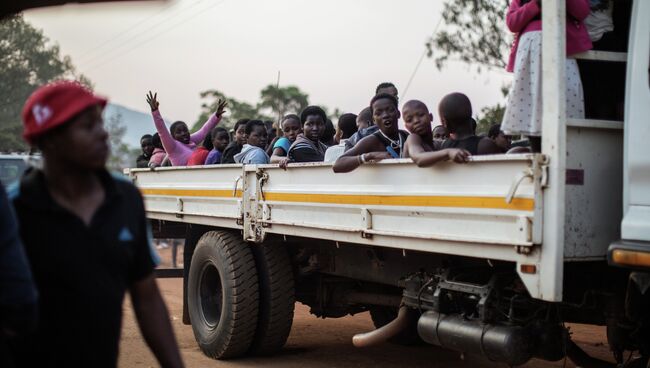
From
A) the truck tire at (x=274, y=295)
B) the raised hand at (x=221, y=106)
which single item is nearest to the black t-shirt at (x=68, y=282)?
the truck tire at (x=274, y=295)

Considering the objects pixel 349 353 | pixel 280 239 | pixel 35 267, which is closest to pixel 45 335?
pixel 35 267

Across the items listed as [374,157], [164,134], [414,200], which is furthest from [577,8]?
[164,134]

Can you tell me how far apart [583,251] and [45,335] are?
2609 mm

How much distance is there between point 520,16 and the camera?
4.58 meters

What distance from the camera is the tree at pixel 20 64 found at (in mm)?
46562

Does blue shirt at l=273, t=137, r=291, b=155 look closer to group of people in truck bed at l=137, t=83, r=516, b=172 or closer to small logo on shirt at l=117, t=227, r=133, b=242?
group of people in truck bed at l=137, t=83, r=516, b=172

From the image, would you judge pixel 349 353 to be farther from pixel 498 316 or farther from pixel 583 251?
pixel 583 251

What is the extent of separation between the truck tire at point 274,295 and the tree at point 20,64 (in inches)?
1629

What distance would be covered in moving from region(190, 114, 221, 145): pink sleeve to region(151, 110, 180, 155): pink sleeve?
0.56 m

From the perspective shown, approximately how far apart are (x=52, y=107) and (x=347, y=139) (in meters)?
4.50

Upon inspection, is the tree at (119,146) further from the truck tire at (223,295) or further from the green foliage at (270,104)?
the truck tire at (223,295)

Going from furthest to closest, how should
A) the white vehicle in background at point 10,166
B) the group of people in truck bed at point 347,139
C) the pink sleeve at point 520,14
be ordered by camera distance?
1. the white vehicle in background at point 10,166
2. the group of people in truck bed at point 347,139
3. the pink sleeve at point 520,14

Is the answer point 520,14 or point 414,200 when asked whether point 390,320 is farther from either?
point 520,14

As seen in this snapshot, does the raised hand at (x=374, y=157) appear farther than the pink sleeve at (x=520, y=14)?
Yes
